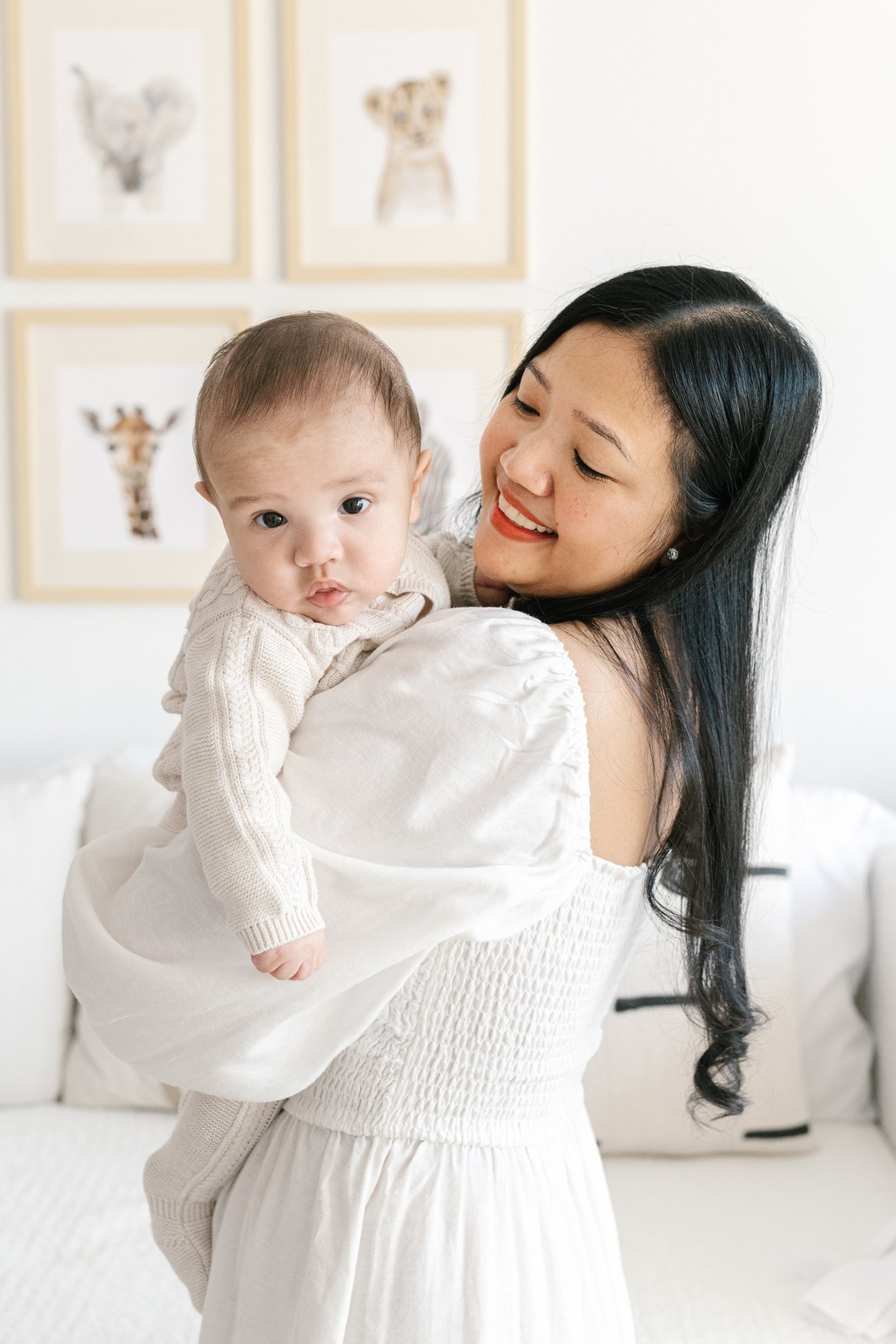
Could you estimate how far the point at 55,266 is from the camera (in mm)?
2375

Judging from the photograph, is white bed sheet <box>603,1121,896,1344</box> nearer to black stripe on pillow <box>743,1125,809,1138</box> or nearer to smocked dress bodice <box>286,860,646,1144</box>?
black stripe on pillow <box>743,1125,809,1138</box>

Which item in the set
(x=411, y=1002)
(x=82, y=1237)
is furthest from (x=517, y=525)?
(x=82, y=1237)

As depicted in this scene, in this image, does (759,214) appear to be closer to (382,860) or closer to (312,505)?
(312,505)

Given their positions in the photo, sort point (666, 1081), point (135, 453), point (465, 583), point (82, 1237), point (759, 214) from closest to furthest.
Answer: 1. point (465, 583)
2. point (82, 1237)
3. point (666, 1081)
4. point (759, 214)
5. point (135, 453)

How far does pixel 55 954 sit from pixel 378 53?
6.04 ft

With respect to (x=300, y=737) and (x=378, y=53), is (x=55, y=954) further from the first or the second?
(x=378, y=53)

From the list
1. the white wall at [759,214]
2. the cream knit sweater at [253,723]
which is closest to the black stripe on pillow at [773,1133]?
the white wall at [759,214]

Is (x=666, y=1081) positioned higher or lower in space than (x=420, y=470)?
lower

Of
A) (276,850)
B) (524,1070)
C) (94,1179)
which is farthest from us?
(94,1179)

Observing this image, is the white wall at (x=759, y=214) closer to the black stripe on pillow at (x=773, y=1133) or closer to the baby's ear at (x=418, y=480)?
the black stripe on pillow at (x=773, y=1133)

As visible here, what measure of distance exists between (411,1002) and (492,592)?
0.38m

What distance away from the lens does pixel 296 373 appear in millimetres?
882

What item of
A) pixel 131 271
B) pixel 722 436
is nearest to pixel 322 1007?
pixel 722 436

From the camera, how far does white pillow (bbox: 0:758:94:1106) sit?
2127 millimetres
